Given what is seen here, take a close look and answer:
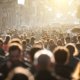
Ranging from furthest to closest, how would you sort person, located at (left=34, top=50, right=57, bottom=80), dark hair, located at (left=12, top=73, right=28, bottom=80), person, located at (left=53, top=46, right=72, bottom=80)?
person, located at (left=53, top=46, right=72, bottom=80)
person, located at (left=34, top=50, right=57, bottom=80)
dark hair, located at (left=12, top=73, right=28, bottom=80)

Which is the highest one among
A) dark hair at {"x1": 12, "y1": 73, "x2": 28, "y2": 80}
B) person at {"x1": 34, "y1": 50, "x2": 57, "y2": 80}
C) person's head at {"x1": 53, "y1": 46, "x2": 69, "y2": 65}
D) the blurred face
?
the blurred face

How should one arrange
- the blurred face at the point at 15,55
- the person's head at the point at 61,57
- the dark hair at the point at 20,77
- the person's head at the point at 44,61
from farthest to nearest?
the blurred face at the point at 15,55
the person's head at the point at 61,57
the person's head at the point at 44,61
the dark hair at the point at 20,77

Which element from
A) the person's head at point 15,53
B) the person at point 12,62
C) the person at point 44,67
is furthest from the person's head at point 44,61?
the person's head at point 15,53

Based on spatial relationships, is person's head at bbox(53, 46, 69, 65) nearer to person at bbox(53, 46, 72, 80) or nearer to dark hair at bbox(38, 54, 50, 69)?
person at bbox(53, 46, 72, 80)

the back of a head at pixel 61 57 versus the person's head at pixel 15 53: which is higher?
the person's head at pixel 15 53

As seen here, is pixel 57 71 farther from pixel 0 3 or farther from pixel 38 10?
pixel 38 10

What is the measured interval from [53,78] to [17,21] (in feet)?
278

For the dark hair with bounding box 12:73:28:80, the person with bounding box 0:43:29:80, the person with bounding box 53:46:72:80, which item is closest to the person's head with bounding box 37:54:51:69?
the dark hair with bounding box 12:73:28:80

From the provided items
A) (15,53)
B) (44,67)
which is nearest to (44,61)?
(44,67)

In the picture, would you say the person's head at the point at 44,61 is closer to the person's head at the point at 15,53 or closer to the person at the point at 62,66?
the person at the point at 62,66

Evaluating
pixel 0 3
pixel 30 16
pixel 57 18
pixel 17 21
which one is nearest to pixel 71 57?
pixel 0 3

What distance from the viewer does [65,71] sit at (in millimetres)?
8445

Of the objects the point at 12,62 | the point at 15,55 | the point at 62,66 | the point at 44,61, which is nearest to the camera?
the point at 44,61

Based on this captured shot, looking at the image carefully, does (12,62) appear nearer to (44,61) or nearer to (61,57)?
(61,57)
